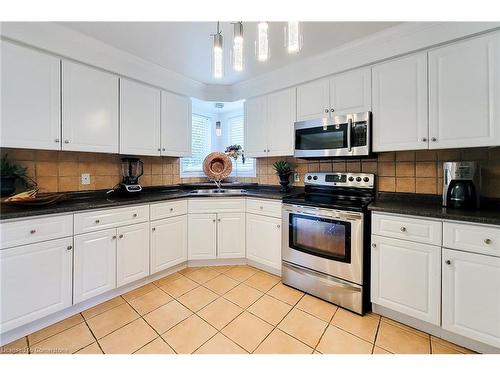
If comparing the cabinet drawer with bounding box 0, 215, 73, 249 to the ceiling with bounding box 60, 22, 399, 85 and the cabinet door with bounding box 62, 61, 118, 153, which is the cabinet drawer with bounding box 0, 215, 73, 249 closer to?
the cabinet door with bounding box 62, 61, 118, 153

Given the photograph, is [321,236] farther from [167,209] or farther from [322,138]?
[167,209]

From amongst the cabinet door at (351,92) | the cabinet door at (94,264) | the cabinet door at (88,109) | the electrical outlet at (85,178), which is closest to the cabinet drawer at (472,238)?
the cabinet door at (351,92)

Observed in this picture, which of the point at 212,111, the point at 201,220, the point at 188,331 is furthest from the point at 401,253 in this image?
the point at 212,111

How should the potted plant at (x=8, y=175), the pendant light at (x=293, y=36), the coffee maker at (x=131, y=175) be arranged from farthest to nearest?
the coffee maker at (x=131, y=175) < the potted plant at (x=8, y=175) < the pendant light at (x=293, y=36)

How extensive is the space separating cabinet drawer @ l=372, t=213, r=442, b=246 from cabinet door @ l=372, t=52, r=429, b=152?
64 cm

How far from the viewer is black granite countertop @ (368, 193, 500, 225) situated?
1.34 m

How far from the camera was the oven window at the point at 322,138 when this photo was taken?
210 cm

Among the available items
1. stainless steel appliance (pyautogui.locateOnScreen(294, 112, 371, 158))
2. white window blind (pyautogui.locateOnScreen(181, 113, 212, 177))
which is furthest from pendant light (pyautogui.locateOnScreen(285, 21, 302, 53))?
white window blind (pyautogui.locateOnScreen(181, 113, 212, 177))

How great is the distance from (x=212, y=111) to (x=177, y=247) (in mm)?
2346

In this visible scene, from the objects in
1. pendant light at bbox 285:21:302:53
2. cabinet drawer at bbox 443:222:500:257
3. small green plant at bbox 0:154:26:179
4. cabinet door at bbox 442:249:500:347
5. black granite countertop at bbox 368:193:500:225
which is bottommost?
cabinet door at bbox 442:249:500:347

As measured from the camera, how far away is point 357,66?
2020 mm

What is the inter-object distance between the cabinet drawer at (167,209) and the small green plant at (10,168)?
1.06 m

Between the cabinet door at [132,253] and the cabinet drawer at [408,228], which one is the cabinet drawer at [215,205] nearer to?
the cabinet door at [132,253]

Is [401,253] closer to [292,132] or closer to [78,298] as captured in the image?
[292,132]
